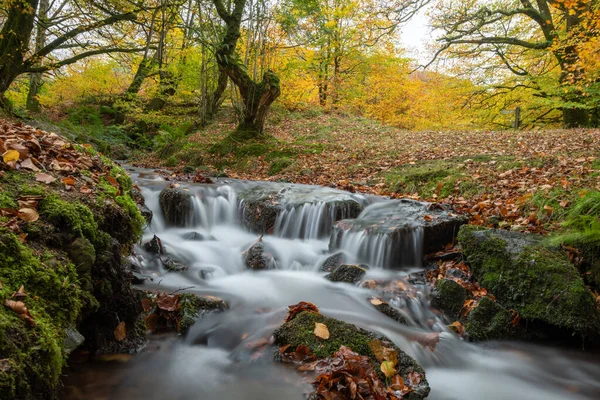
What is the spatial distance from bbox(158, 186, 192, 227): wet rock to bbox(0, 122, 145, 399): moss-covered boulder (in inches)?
112

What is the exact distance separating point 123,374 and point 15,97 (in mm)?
18303

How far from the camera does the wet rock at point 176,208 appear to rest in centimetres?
655

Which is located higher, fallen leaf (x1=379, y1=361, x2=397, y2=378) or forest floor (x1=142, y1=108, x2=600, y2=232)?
forest floor (x1=142, y1=108, x2=600, y2=232)

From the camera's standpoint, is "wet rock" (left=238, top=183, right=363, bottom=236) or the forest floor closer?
the forest floor

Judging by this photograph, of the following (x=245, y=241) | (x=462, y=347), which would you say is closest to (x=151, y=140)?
(x=245, y=241)

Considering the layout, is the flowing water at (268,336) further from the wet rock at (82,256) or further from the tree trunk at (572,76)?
the tree trunk at (572,76)

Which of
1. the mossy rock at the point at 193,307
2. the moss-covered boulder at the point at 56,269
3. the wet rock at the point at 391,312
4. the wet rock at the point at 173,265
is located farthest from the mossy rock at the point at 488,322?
the wet rock at the point at 173,265

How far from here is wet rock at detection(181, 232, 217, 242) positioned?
19.7ft

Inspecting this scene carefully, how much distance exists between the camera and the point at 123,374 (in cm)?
254

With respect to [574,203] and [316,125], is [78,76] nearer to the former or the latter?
[316,125]

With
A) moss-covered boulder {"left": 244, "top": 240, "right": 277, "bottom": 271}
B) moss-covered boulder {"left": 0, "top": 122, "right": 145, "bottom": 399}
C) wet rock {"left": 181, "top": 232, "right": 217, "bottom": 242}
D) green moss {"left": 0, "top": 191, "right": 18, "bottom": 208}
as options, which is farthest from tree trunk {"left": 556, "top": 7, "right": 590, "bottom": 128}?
green moss {"left": 0, "top": 191, "right": 18, "bottom": 208}

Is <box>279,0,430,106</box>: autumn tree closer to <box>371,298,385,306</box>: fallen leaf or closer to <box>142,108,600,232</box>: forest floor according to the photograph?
<box>142,108,600,232</box>: forest floor

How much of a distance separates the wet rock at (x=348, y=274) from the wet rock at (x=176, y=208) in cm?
301

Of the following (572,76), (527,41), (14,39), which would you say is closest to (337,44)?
(527,41)
